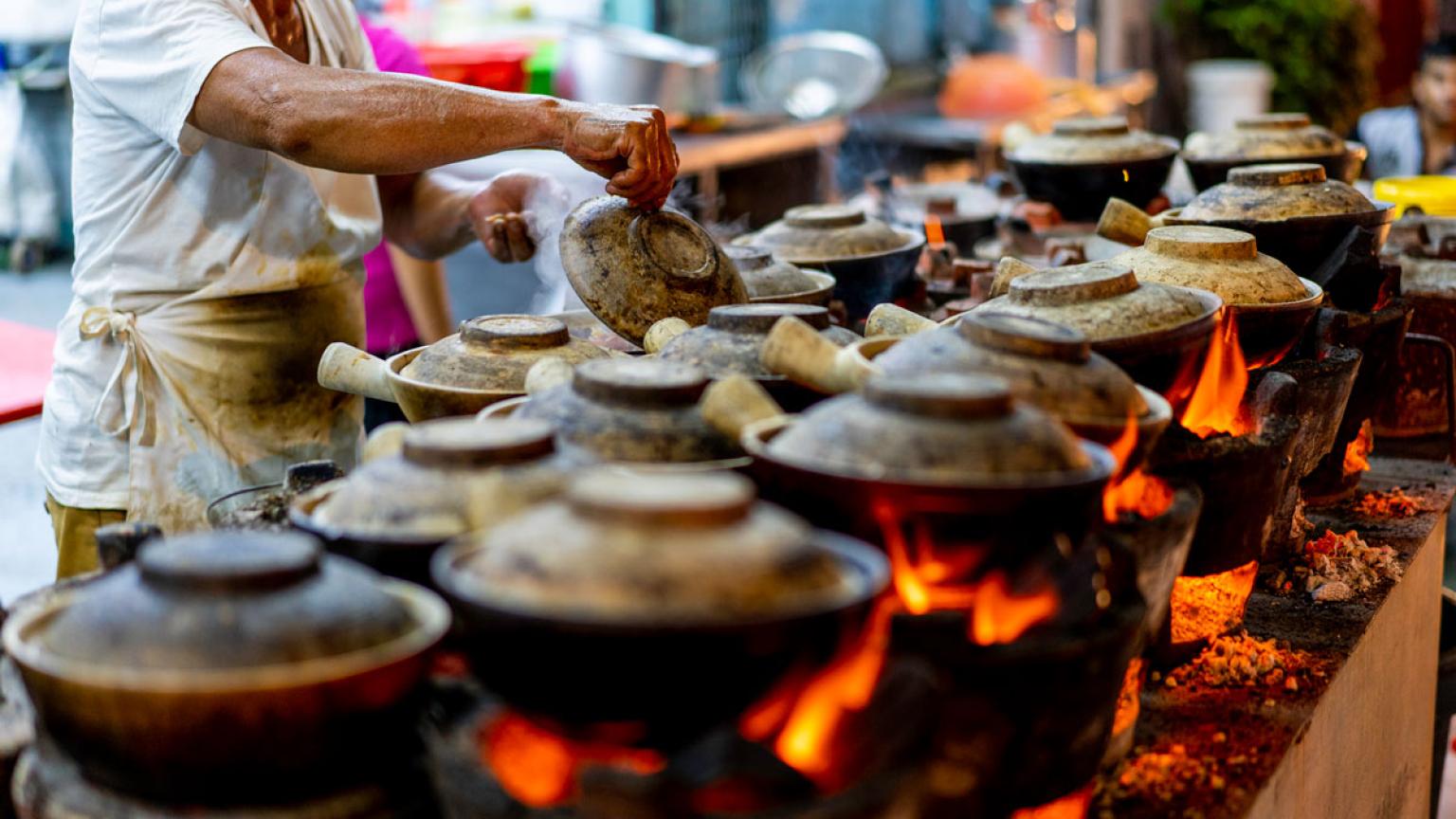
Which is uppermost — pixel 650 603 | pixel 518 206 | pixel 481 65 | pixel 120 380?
pixel 481 65

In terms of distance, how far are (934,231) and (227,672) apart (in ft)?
10.3

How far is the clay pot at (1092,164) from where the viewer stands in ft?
12.3

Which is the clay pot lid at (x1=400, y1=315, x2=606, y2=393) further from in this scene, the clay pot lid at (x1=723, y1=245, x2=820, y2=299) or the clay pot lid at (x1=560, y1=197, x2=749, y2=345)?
the clay pot lid at (x1=723, y1=245, x2=820, y2=299)

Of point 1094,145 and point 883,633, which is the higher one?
point 1094,145

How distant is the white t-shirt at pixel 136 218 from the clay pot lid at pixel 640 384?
1.20 metres

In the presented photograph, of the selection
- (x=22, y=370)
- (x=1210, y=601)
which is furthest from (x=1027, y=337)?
(x=22, y=370)

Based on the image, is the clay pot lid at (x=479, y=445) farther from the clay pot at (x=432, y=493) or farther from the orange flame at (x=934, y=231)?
the orange flame at (x=934, y=231)

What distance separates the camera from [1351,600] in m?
2.60

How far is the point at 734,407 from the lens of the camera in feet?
5.52

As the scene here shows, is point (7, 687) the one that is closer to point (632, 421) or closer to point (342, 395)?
point (632, 421)

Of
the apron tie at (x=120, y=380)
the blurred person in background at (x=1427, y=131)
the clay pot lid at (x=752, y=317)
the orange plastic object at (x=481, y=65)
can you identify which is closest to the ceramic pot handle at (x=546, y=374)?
the clay pot lid at (x=752, y=317)

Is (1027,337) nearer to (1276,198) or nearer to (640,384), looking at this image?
(640,384)

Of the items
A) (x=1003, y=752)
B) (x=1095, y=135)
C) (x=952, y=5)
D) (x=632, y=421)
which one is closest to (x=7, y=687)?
(x=632, y=421)

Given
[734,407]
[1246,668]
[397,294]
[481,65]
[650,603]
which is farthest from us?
[481,65]
